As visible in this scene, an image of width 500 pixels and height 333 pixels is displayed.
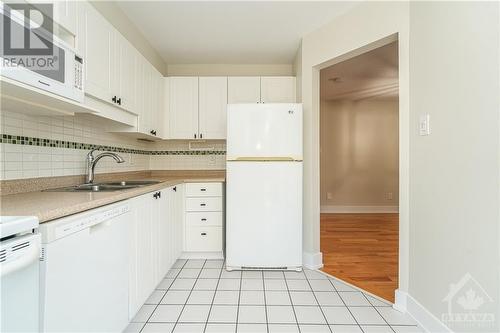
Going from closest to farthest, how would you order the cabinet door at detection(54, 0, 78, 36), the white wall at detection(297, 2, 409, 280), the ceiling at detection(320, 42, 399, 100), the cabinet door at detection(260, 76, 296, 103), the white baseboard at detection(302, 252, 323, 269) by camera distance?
1. the cabinet door at detection(54, 0, 78, 36)
2. the white wall at detection(297, 2, 409, 280)
3. the white baseboard at detection(302, 252, 323, 269)
4. the cabinet door at detection(260, 76, 296, 103)
5. the ceiling at detection(320, 42, 399, 100)

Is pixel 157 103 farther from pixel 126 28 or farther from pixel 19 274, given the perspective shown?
pixel 19 274

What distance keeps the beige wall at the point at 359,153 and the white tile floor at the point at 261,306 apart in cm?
312

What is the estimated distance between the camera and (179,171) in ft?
11.0

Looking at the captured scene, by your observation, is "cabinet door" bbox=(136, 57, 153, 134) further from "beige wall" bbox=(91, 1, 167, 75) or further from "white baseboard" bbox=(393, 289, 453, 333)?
"white baseboard" bbox=(393, 289, 453, 333)

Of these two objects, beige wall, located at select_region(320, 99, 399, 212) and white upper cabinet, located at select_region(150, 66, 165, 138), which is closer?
white upper cabinet, located at select_region(150, 66, 165, 138)

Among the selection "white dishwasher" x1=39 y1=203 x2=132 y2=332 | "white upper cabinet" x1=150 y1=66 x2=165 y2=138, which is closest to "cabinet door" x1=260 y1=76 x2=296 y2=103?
"white upper cabinet" x1=150 y1=66 x2=165 y2=138

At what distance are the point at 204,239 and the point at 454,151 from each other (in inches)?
87.7

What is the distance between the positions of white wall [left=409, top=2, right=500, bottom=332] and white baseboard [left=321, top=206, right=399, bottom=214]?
355 centimetres

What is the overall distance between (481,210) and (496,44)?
75 centimetres

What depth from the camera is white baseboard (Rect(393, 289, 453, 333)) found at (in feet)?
4.87

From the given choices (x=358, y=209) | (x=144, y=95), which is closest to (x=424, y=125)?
(x=144, y=95)

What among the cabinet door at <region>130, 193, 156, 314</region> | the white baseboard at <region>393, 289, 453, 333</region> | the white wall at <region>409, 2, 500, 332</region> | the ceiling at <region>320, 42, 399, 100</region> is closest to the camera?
the white wall at <region>409, 2, 500, 332</region>

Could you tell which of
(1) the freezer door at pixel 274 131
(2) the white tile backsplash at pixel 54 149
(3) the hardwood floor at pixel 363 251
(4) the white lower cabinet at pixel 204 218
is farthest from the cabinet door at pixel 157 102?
(3) the hardwood floor at pixel 363 251

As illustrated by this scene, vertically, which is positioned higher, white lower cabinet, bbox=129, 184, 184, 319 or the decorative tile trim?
the decorative tile trim
